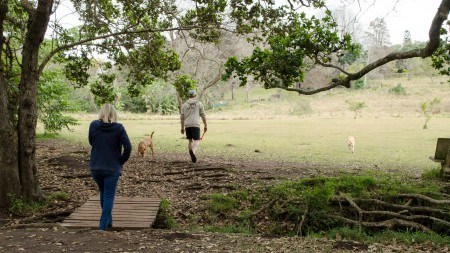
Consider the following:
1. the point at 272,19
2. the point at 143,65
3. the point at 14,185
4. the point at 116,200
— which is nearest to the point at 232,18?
the point at 272,19

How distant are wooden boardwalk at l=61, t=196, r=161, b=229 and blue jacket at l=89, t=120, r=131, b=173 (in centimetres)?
103

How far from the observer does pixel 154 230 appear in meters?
6.80

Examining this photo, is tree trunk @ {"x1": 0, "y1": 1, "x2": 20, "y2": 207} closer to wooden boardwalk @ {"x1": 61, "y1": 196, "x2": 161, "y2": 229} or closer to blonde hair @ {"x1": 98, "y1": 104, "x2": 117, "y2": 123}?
wooden boardwalk @ {"x1": 61, "y1": 196, "x2": 161, "y2": 229}

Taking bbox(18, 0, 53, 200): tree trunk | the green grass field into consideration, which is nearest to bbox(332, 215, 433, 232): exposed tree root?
bbox(18, 0, 53, 200): tree trunk

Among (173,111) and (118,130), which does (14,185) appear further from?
(173,111)

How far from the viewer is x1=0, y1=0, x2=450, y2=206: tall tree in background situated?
8.55m

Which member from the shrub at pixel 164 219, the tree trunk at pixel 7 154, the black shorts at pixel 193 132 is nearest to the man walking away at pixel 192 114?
the black shorts at pixel 193 132

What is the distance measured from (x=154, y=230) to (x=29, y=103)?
3977 millimetres

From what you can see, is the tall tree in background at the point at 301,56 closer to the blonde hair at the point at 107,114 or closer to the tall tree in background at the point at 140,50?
the tall tree in background at the point at 140,50

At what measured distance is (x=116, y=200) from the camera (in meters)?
8.44

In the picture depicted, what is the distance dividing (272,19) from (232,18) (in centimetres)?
106

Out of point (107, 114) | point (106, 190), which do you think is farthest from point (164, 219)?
point (107, 114)

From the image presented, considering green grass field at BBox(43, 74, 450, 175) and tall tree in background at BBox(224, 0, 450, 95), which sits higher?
tall tree in background at BBox(224, 0, 450, 95)

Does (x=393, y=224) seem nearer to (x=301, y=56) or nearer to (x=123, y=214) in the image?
(x=301, y=56)
